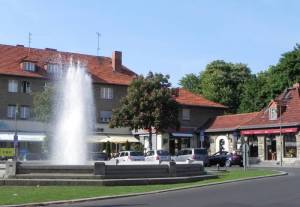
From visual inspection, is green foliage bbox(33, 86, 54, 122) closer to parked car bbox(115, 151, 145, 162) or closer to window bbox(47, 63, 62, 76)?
parked car bbox(115, 151, 145, 162)

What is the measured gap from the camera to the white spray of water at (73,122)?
31.8 meters

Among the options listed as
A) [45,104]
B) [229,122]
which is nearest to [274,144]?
[229,122]

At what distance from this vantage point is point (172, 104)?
58.3 meters

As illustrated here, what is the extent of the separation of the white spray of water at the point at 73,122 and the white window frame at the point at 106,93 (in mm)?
33284

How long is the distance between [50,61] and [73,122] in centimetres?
3560

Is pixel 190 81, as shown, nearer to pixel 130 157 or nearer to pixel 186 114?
pixel 186 114

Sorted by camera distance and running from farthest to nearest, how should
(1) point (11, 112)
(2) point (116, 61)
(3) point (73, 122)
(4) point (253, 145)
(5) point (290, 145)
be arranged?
(2) point (116, 61) < (1) point (11, 112) < (4) point (253, 145) < (5) point (290, 145) < (3) point (73, 122)

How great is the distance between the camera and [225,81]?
95.1m

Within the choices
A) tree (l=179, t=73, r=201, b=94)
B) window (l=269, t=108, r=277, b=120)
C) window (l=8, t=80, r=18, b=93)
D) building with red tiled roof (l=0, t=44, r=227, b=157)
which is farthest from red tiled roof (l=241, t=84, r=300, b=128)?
tree (l=179, t=73, r=201, b=94)

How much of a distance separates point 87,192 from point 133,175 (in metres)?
4.62

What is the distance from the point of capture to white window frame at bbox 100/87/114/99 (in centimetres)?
6862

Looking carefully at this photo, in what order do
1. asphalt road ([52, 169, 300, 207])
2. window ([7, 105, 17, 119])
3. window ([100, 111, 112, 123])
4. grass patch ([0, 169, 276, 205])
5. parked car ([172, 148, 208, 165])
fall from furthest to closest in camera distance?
1. window ([100, 111, 112, 123])
2. window ([7, 105, 17, 119])
3. parked car ([172, 148, 208, 165])
4. grass patch ([0, 169, 276, 205])
5. asphalt road ([52, 169, 300, 207])

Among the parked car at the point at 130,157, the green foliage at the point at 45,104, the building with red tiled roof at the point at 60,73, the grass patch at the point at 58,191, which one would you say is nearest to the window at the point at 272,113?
the building with red tiled roof at the point at 60,73

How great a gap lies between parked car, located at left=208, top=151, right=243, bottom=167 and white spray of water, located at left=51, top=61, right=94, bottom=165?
1939cm
